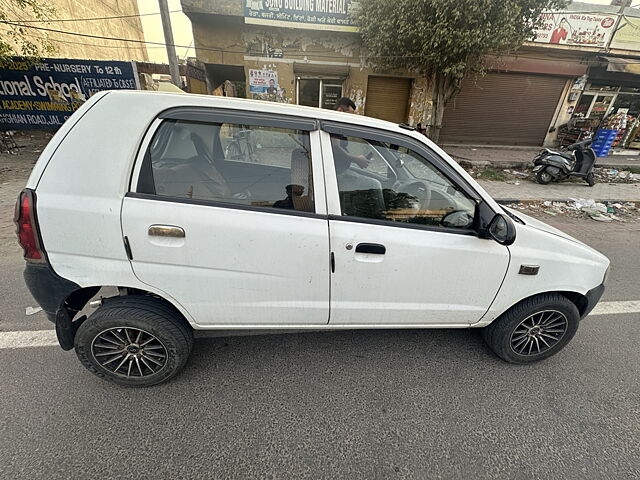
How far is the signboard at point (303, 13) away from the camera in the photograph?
27.2 ft

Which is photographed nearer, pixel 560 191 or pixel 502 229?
pixel 502 229

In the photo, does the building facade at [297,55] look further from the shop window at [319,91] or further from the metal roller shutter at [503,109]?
the metal roller shutter at [503,109]

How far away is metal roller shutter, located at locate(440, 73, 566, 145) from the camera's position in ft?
35.4

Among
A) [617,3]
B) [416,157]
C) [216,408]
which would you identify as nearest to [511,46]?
[617,3]

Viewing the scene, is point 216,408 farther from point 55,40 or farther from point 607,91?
point 55,40

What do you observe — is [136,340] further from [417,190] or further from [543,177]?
[543,177]

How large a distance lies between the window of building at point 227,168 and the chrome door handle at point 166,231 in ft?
0.63

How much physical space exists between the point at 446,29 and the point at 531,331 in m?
7.09

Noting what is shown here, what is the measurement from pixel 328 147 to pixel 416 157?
1.90ft

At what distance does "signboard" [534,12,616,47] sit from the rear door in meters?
12.9

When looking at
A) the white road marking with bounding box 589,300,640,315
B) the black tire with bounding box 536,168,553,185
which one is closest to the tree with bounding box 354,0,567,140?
the black tire with bounding box 536,168,553,185

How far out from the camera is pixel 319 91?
9930 mm

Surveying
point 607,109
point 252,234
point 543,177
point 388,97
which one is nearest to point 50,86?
point 388,97

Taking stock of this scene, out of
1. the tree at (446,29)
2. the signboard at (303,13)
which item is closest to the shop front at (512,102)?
the tree at (446,29)
